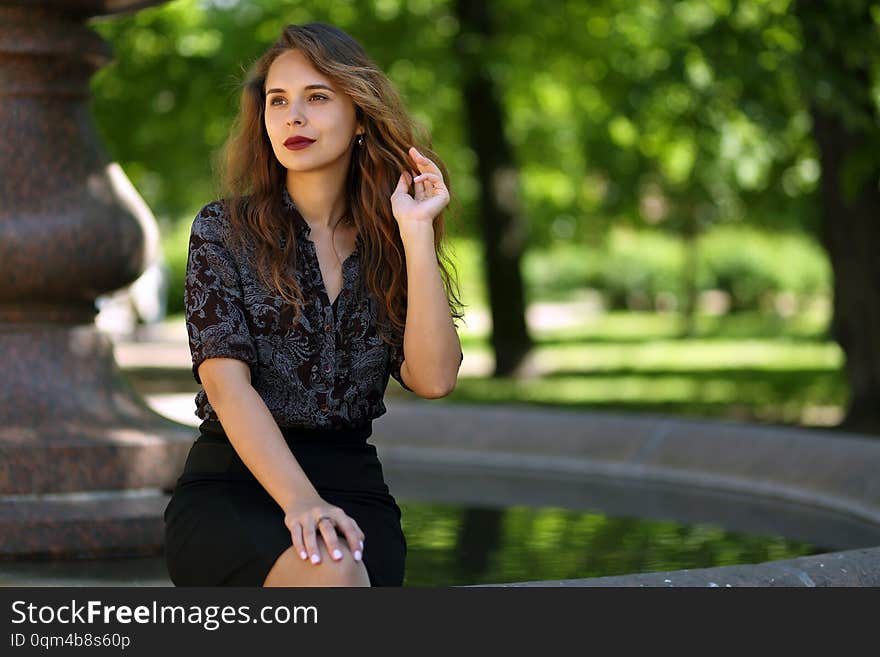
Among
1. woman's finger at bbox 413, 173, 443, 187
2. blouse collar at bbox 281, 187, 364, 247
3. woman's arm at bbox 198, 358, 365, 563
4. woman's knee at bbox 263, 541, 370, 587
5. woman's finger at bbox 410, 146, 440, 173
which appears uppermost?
woman's finger at bbox 410, 146, 440, 173

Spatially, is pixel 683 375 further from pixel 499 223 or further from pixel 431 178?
pixel 431 178

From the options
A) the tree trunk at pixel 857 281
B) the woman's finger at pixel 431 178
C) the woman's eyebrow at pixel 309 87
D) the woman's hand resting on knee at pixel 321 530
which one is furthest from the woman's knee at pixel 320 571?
the tree trunk at pixel 857 281

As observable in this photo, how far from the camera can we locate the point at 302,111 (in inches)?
144

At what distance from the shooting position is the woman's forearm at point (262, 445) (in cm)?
322

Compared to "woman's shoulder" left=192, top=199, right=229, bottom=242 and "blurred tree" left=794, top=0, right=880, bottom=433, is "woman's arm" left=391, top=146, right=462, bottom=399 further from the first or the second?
"blurred tree" left=794, top=0, right=880, bottom=433

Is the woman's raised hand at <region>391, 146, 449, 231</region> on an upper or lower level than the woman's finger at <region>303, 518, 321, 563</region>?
upper

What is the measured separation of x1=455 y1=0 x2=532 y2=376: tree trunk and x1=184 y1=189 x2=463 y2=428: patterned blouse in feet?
46.0

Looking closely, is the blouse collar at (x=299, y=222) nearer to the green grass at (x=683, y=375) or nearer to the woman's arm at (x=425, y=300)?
the woman's arm at (x=425, y=300)

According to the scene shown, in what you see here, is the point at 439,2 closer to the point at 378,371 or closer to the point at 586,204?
the point at 586,204

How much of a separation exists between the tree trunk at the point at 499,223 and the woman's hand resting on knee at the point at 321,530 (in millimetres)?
14587

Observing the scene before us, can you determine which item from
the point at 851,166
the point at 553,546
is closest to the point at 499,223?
the point at 851,166

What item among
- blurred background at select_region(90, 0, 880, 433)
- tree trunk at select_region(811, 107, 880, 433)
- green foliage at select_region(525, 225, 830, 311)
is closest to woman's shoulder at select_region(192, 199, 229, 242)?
blurred background at select_region(90, 0, 880, 433)

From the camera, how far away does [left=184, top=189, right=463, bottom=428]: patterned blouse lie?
3467 mm
